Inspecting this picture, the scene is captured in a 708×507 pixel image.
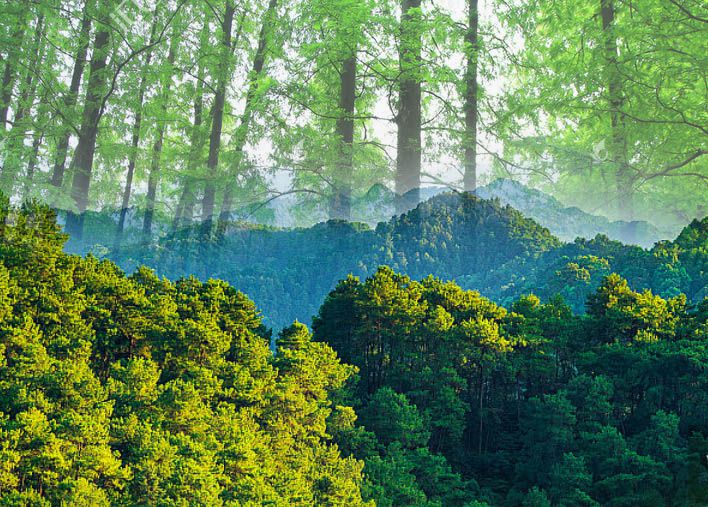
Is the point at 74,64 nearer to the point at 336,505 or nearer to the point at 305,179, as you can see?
the point at 305,179

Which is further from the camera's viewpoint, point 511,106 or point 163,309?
point 511,106

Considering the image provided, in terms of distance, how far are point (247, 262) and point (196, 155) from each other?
480 cm

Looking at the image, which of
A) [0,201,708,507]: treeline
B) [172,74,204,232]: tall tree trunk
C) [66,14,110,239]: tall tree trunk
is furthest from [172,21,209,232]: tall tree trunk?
[0,201,708,507]: treeline

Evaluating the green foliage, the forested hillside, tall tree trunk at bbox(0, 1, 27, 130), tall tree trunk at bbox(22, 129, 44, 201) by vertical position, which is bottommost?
the green foliage

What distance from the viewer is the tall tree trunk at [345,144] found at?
19.3 m

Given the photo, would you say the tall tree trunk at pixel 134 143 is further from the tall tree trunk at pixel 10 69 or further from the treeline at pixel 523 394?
the treeline at pixel 523 394

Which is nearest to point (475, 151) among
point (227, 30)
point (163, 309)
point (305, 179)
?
point (305, 179)

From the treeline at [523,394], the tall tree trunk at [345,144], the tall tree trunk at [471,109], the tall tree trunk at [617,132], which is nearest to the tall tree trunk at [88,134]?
the tall tree trunk at [345,144]

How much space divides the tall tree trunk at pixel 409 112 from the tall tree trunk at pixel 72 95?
9873 mm

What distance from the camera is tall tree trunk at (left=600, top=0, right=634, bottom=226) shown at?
1831cm

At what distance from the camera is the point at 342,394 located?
1480 centimetres

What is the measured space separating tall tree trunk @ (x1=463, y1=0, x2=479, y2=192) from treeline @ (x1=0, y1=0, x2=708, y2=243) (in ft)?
0.19

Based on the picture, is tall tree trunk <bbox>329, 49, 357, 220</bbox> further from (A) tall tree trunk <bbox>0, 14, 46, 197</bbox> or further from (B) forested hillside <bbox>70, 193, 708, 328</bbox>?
(A) tall tree trunk <bbox>0, 14, 46, 197</bbox>

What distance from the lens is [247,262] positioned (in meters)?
19.5
